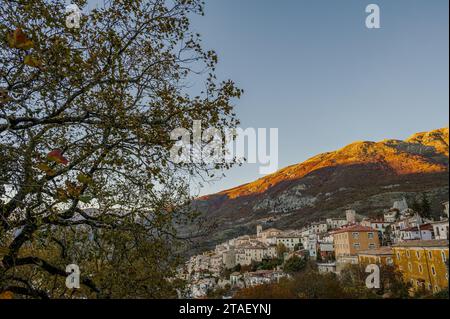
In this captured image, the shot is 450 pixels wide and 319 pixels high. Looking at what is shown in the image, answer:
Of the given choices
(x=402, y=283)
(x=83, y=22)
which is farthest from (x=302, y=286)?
(x=83, y=22)

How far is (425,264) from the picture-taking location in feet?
13.8

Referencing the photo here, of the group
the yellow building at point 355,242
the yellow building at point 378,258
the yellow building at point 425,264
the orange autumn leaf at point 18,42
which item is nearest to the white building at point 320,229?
the yellow building at point 355,242

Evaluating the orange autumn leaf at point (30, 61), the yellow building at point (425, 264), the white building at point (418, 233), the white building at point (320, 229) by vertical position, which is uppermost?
→ the orange autumn leaf at point (30, 61)

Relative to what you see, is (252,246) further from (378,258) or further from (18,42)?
(18,42)

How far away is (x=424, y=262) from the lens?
427cm

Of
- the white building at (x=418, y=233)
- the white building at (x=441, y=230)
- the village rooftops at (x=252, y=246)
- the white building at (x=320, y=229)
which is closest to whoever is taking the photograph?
the white building at (x=441, y=230)

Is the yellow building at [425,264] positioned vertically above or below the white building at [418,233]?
below

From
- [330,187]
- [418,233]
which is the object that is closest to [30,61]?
[418,233]

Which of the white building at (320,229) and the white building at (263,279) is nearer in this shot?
the white building at (263,279)

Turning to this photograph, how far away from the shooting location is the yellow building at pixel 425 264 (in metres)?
3.69

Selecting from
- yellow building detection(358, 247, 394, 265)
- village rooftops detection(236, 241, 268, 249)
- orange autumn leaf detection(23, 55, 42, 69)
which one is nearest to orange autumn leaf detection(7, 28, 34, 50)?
orange autumn leaf detection(23, 55, 42, 69)

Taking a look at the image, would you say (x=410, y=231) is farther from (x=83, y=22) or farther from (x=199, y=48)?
(x=83, y=22)

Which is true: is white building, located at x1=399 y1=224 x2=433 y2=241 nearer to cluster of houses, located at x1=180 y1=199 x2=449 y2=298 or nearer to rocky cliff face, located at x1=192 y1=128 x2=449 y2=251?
cluster of houses, located at x1=180 y1=199 x2=449 y2=298

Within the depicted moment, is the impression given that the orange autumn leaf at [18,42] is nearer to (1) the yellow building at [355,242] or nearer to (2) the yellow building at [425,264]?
(2) the yellow building at [425,264]
